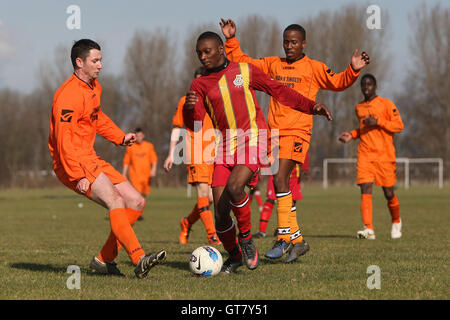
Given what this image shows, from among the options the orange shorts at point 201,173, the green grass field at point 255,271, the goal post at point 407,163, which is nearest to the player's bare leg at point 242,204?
the green grass field at point 255,271

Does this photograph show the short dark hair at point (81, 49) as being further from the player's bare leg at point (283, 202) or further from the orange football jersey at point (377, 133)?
the orange football jersey at point (377, 133)

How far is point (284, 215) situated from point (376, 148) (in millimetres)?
4175

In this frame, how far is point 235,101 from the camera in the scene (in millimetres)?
5945

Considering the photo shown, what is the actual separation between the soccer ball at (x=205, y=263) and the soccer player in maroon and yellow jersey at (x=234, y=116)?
0.26m

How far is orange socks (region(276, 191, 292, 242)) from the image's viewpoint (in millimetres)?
7008

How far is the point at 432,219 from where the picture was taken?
1454 cm

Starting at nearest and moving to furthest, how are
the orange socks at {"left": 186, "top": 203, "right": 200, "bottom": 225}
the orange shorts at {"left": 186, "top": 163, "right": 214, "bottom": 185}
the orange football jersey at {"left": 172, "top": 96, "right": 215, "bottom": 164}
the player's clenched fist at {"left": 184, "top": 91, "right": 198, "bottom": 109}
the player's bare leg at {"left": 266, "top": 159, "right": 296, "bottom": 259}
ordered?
the player's clenched fist at {"left": 184, "top": 91, "right": 198, "bottom": 109} < the player's bare leg at {"left": 266, "top": 159, "right": 296, "bottom": 259} < the orange football jersey at {"left": 172, "top": 96, "right": 215, "bottom": 164} < the orange shorts at {"left": 186, "top": 163, "right": 214, "bottom": 185} < the orange socks at {"left": 186, "top": 203, "right": 200, "bottom": 225}

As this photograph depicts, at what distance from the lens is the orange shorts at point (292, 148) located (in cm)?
725

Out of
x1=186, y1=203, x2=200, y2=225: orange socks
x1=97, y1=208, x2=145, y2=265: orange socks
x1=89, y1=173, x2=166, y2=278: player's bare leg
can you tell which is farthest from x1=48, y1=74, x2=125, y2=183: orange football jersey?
x1=186, y1=203, x2=200, y2=225: orange socks

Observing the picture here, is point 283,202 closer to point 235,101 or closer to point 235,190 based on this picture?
point 235,190

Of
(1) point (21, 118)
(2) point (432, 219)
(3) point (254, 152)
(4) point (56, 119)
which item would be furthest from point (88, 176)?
(1) point (21, 118)

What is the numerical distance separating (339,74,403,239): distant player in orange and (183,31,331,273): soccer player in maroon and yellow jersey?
4735 mm

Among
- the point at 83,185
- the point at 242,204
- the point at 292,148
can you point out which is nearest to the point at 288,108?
the point at 292,148

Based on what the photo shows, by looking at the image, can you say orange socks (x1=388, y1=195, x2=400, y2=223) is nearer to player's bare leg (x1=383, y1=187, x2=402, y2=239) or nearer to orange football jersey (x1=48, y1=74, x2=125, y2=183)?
player's bare leg (x1=383, y1=187, x2=402, y2=239)
